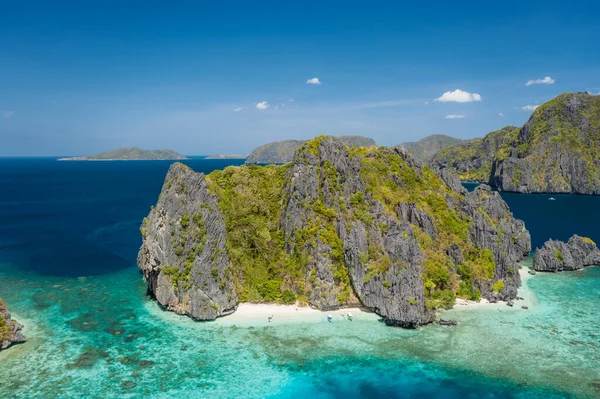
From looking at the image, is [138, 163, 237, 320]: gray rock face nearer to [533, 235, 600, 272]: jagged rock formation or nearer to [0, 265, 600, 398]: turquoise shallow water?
[0, 265, 600, 398]: turquoise shallow water

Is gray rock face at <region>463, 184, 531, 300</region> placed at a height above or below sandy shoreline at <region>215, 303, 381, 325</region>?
above

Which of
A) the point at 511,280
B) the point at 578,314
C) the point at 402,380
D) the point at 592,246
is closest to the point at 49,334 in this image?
the point at 402,380

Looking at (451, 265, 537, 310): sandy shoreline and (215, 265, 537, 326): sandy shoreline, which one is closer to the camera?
(215, 265, 537, 326): sandy shoreline

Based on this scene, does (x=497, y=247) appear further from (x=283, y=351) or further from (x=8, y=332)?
(x=8, y=332)

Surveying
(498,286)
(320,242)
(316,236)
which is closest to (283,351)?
(320,242)

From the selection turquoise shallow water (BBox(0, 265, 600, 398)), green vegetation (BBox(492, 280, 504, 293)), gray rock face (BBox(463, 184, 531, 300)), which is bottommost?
turquoise shallow water (BBox(0, 265, 600, 398))

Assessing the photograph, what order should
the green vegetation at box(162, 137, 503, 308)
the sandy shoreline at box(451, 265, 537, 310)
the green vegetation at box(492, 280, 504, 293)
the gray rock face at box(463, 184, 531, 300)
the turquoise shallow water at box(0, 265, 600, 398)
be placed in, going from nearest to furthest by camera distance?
the turquoise shallow water at box(0, 265, 600, 398)
the green vegetation at box(162, 137, 503, 308)
the sandy shoreline at box(451, 265, 537, 310)
the green vegetation at box(492, 280, 504, 293)
the gray rock face at box(463, 184, 531, 300)

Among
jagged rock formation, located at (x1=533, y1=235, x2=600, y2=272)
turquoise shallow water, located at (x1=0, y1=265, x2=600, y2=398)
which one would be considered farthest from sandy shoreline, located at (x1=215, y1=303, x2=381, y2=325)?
jagged rock formation, located at (x1=533, y1=235, x2=600, y2=272)
